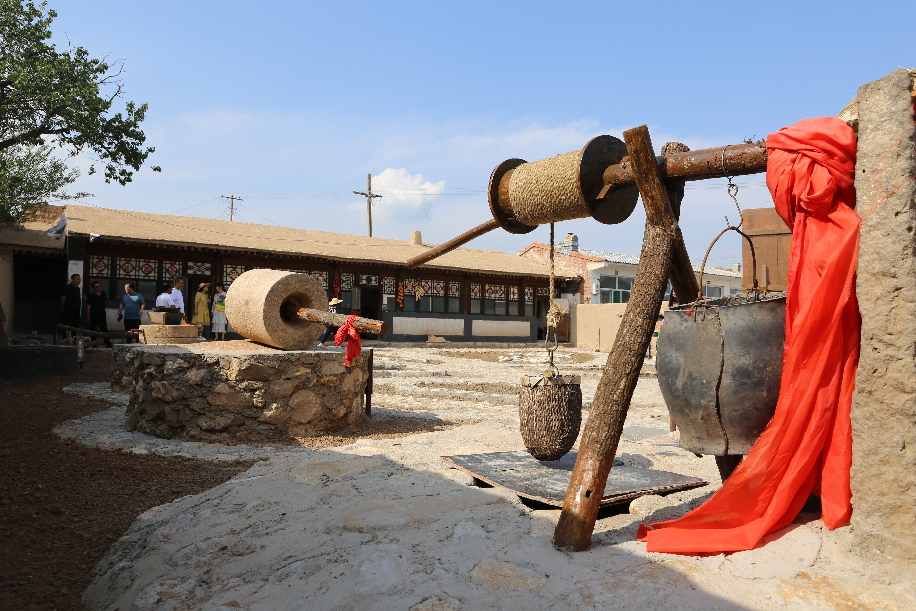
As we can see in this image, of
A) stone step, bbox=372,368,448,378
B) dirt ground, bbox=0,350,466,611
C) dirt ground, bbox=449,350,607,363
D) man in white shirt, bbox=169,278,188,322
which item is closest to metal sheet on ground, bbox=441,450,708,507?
dirt ground, bbox=0,350,466,611

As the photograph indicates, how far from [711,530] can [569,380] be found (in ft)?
4.71

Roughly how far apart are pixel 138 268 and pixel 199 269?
1495mm

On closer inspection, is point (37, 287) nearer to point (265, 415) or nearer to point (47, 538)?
point (265, 415)

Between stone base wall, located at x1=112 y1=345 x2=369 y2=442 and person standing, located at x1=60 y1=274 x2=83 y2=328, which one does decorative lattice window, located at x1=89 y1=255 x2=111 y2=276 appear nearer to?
person standing, located at x1=60 y1=274 x2=83 y2=328

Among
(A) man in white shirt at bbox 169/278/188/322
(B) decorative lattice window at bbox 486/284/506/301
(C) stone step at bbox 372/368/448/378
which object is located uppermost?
(B) decorative lattice window at bbox 486/284/506/301

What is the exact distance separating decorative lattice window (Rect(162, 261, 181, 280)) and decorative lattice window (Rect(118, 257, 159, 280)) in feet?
0.60

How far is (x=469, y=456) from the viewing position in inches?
157

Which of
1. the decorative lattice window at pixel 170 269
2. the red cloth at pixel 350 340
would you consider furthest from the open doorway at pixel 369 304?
the red cloth at pixel 350 340

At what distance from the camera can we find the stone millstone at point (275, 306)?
6.12 meters

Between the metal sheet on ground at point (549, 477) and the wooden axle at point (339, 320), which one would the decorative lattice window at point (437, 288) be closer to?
the wooden axle at point (339, 320)

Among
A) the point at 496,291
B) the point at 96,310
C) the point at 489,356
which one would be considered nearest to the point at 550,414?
the point at 96,310

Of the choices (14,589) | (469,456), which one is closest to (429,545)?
(469,456)

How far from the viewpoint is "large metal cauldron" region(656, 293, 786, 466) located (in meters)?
2.33

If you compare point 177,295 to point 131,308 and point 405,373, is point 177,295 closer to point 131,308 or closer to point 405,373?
point 131,308
